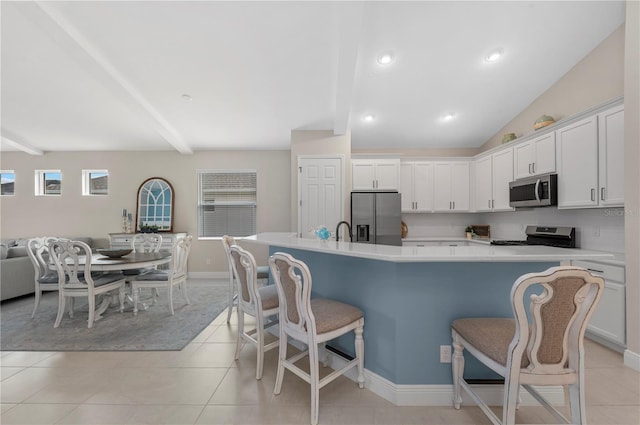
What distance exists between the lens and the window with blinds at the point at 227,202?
5.57 meters

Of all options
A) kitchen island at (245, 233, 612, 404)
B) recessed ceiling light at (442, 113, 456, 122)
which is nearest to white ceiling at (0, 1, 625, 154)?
recessed ceiling light at (442, 113, 456, 122)

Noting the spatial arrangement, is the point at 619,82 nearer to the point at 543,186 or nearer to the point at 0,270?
the point at 543,186

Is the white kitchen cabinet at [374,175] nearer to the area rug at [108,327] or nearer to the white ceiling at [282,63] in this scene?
the white ceiling at [282,63]

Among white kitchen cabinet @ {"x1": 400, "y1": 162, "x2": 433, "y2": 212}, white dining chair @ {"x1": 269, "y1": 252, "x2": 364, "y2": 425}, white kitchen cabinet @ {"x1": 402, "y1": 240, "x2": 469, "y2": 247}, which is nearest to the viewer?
white dining chair @ {"x1": 269, "y1": 252, "x2": 364, "y2": 425}

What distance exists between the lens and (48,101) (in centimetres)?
391

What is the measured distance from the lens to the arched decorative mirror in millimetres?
5465

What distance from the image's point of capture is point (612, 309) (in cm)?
244

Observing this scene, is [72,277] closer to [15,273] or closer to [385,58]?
[15,273]

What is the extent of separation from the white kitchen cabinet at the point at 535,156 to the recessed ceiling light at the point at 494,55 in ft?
3.86

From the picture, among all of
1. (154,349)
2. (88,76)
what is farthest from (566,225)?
(88,76)

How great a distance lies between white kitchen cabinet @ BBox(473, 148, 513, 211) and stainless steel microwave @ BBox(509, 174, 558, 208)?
221mm

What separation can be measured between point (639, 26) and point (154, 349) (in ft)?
17.0

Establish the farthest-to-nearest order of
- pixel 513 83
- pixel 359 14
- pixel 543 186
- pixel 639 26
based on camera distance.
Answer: pixel 513 83 < pixel 543 186 < pixel 359 14 < pixel 639 26

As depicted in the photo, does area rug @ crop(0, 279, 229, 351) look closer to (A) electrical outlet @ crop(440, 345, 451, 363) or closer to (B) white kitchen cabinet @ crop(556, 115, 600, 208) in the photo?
(A) electrical outlet @ crop(440, 345, 451, 363)
